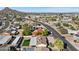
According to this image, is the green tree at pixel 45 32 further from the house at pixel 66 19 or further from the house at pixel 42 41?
the house at pixel 66 19

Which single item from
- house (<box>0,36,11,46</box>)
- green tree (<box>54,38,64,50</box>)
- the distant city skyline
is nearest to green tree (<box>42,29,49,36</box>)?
green tree (<box>54,38,64,50</box>)

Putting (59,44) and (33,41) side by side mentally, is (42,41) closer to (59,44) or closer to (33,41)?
(33,41)

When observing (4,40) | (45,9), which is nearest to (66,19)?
(45,9)

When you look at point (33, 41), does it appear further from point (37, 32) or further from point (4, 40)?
point (4, 40)

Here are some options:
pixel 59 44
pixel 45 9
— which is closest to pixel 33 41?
pixel 59 44

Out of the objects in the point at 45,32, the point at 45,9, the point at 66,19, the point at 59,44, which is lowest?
the point at 59,44

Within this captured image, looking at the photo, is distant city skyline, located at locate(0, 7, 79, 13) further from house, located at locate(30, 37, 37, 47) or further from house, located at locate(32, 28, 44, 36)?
house, located at locate(30, 37, 37, 47)

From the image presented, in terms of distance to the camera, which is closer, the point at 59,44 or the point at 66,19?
the point at 59,44

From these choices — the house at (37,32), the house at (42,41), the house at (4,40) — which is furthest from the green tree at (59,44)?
the house at (4,40)

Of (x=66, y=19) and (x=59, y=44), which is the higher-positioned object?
(x=66, y=19)
